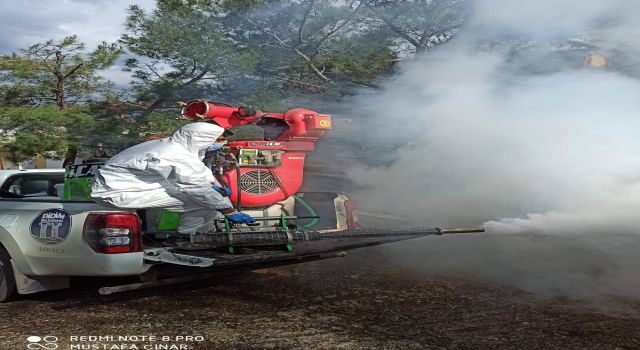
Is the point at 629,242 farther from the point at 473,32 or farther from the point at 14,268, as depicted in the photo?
the point at 14,268

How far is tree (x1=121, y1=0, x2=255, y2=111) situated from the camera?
1159 centimetres

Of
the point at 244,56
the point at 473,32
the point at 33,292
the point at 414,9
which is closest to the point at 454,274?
the point at 473,32

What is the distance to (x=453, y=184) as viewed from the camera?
7227 millimetres

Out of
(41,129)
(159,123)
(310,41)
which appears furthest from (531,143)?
(41,129)

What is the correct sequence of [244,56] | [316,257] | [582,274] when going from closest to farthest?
[316,257] < [582,274] < [244,56]

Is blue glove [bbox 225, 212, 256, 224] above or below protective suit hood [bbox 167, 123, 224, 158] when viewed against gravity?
below

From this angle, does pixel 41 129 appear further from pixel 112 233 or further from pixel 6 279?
pixel 112 233

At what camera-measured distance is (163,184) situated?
4711 millimetres

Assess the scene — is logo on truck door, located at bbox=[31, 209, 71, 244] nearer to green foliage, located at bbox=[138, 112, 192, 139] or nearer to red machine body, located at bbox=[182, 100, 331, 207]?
red machine body, located at bbox=[182, 100, 331, 207]

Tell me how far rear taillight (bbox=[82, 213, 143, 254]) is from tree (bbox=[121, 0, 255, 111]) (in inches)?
307

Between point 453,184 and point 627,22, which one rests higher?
point 627,22

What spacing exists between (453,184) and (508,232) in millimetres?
1151

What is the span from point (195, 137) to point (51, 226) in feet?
4.43

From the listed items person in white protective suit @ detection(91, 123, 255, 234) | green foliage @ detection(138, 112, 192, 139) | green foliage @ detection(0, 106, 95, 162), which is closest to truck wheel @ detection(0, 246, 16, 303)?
person in white protective suit @ detection(91, 123, 255, 234)
